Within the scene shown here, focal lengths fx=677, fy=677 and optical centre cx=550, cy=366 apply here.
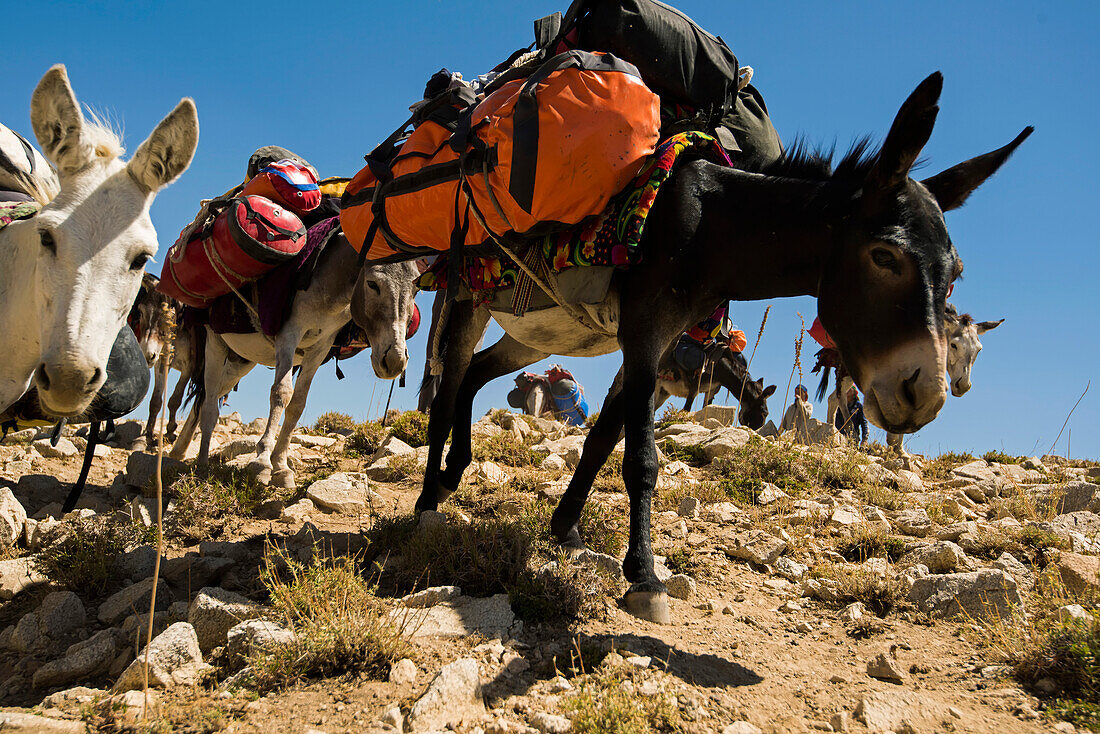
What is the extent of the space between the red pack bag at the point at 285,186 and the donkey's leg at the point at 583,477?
4.64 metres

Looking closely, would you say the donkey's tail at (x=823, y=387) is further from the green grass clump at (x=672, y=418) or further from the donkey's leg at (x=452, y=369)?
the donkey's leg at (x=452, y=369)

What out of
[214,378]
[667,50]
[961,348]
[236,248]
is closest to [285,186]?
[236,248]

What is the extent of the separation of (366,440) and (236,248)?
249 centimetres

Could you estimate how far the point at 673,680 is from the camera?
274cm

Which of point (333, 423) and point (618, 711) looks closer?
point (618, 711)

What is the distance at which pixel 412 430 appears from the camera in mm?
7840

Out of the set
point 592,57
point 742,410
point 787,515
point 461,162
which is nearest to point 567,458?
point 787,515

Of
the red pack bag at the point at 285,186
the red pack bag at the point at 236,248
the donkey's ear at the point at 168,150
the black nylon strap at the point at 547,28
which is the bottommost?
the donkey's ear at the point at 168,150

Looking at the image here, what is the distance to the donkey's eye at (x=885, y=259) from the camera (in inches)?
128

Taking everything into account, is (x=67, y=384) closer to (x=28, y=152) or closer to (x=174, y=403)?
(x=28, y=152)

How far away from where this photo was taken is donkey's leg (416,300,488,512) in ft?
16.3

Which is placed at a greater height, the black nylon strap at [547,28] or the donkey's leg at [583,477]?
the black nylon strap at [547,28]

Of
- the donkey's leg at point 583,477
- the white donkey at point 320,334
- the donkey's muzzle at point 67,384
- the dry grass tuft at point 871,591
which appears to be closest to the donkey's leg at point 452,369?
the donkey's leg at point 583,477

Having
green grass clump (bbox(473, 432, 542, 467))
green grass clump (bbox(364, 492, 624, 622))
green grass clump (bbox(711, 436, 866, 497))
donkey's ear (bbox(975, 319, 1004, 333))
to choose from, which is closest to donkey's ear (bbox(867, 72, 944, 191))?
green grass clump (bbox(364, 492, 624, 622))
